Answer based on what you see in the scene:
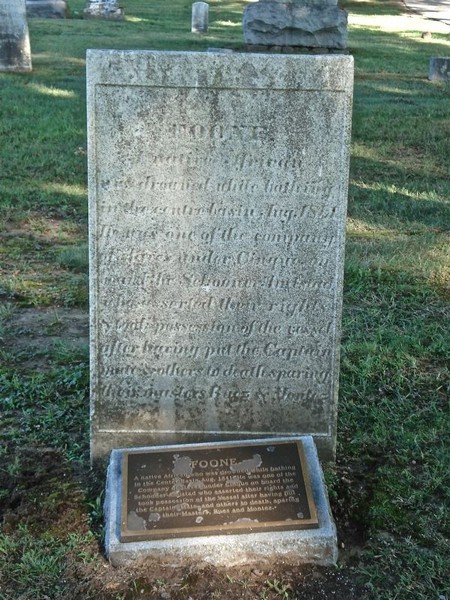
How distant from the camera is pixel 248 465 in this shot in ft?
10.2

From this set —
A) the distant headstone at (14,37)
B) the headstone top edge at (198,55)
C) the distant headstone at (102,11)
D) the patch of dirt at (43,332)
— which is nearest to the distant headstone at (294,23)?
the distant headstone at (14,37)

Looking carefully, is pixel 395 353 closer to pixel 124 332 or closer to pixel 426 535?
pixel 426 535

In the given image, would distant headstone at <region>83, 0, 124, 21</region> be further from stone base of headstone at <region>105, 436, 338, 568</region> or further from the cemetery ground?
stone base of headstone at <region>105, 436, 338, 568</region>

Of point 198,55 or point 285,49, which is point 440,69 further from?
point 198,55

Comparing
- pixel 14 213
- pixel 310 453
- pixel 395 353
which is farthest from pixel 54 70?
pixel 310 453

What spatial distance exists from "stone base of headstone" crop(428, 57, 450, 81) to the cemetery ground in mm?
4271

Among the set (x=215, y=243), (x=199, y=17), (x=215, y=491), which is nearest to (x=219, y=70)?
(x=215, y=243)

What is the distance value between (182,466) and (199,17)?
58.8ft

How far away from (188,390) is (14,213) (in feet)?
13.1

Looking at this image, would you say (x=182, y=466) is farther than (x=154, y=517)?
Yes

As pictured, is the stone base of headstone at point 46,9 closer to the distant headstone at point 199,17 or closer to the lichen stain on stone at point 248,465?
the distant headstone at point 199,17

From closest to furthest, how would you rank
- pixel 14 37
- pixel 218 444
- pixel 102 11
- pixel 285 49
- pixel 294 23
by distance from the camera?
pixel 218 444, pixel 14 37, pixel 294 23, pixel 285 49, pixel 102 11

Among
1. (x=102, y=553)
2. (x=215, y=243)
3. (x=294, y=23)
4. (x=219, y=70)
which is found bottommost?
(x=102, y=553)

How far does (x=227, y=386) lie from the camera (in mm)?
3314
